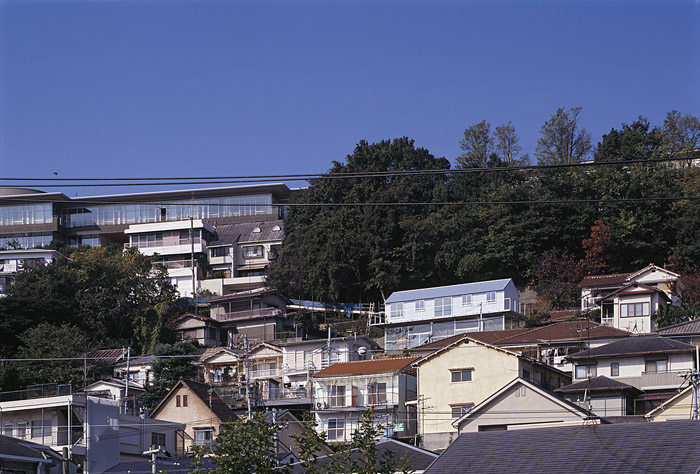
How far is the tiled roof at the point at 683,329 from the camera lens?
41.0m

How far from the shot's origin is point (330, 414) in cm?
4172

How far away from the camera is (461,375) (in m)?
39.2

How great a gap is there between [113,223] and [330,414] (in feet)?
154

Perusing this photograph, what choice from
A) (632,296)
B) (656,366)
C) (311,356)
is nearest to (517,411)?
(656,366)

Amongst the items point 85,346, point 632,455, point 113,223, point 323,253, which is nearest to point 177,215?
point 113,223

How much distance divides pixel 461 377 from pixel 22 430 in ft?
56.1

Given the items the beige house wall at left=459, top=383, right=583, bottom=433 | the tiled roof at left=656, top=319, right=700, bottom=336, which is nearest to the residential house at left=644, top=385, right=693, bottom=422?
the beige house wall at left=459, top=383, right=583, bottom=433

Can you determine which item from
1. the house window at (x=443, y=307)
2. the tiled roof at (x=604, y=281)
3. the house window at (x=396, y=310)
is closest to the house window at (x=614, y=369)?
the tiled roof at (x=604, y=281)

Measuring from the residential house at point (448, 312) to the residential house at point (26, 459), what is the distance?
1280 inches

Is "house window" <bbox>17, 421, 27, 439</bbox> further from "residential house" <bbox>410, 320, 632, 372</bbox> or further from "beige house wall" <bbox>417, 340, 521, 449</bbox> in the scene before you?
"residential house" <bbox>410, 320, 632, 372</bbox>

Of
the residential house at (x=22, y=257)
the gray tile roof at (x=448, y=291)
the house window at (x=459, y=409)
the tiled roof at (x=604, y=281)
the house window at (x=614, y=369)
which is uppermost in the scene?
the residential house at (x=22, y=257)

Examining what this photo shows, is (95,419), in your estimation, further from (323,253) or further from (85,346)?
(323,253)

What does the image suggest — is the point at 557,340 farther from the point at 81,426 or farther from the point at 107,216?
the point at 107,216

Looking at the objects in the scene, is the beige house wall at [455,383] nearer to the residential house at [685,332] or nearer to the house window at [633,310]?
the residential house at [685,332]
